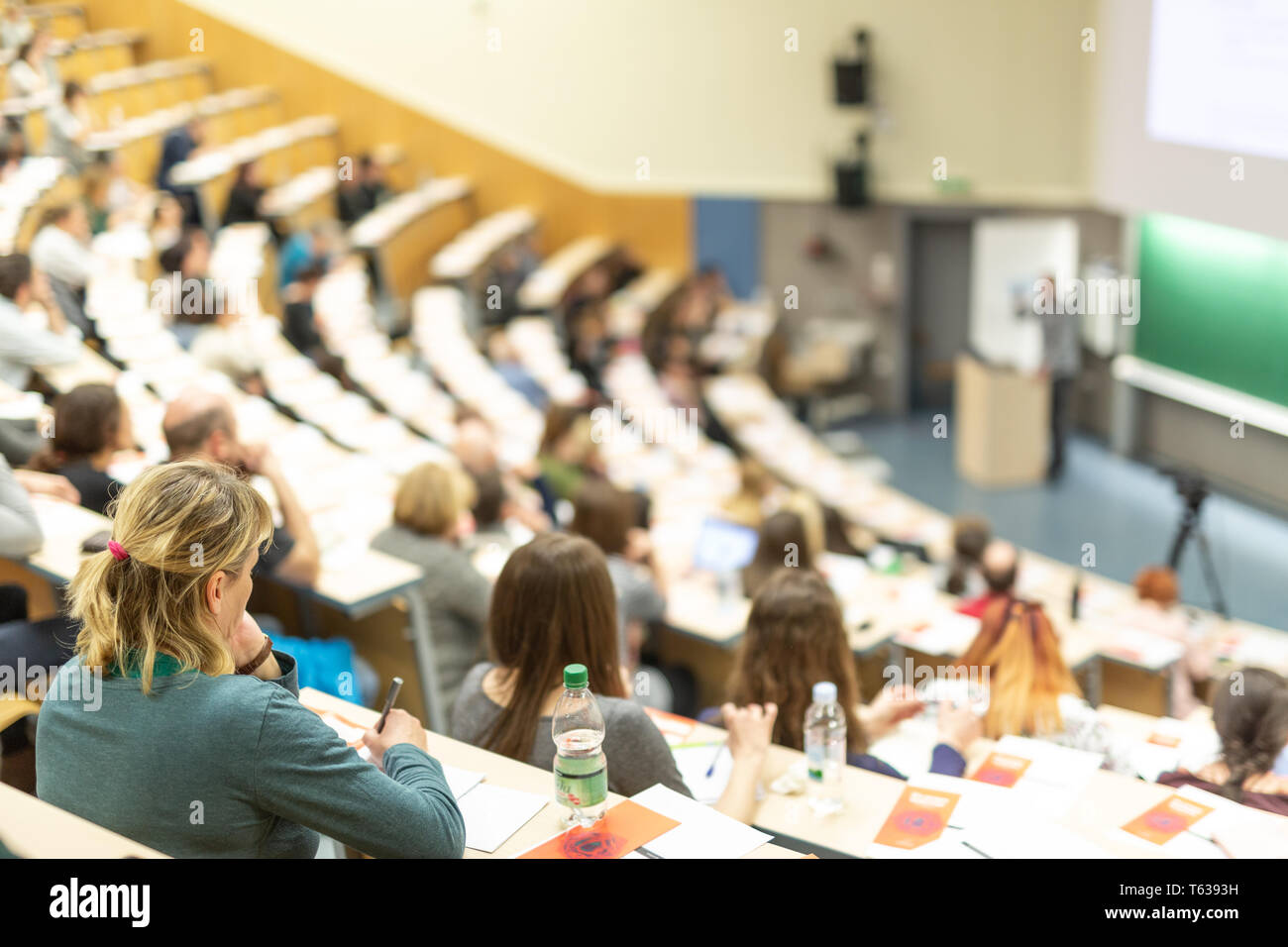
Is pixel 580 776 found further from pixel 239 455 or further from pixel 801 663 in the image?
pixel 239 455

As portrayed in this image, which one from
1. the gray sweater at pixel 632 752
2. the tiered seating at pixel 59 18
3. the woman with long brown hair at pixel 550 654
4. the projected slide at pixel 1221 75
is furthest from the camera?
the tiered seating at pixel 59 18

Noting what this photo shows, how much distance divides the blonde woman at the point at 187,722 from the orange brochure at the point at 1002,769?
1.32 m

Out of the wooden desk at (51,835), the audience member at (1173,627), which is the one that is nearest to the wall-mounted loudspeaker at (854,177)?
the audience member at (1173,627)

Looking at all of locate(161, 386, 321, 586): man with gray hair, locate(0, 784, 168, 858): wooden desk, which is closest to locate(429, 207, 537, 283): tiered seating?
locate(161, 386, 321, 586): man with gray hair

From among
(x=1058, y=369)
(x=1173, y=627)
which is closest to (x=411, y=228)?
(x=1058, y=369)

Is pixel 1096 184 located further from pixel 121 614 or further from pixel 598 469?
pixel 121 614

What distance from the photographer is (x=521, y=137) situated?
1110 centimetres

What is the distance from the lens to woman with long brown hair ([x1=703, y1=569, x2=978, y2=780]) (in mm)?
2893

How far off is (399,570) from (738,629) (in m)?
1.33

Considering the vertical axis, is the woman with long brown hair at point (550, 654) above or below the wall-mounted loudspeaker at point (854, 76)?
below

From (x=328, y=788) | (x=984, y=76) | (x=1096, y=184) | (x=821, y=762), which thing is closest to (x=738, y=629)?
(x=821, y=762)

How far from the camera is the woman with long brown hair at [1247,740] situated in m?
2.69

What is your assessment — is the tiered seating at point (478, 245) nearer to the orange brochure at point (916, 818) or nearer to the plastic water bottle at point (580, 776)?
the orange brochure at point (916, 818)

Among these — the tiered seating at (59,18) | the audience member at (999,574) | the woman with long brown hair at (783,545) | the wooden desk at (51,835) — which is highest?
the tiered seating at (59,18)
